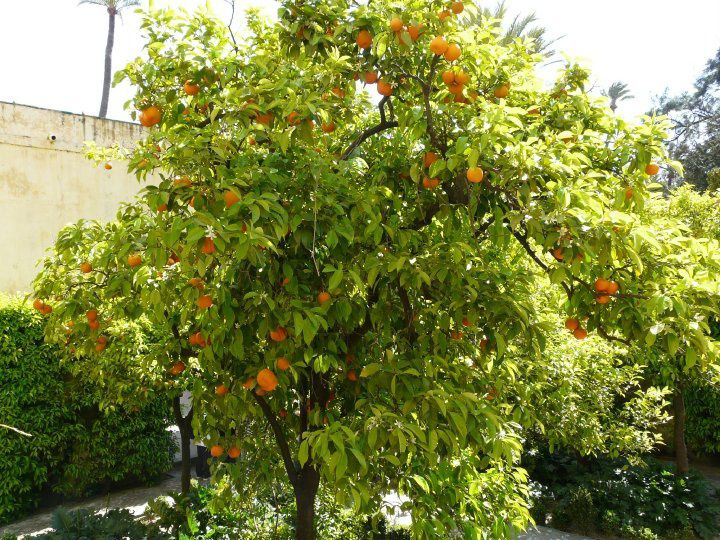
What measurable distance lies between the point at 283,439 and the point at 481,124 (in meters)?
2.18

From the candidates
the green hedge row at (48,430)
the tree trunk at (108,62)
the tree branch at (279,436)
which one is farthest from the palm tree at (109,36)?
the tree branch at (279,436)

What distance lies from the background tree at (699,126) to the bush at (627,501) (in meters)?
16.7

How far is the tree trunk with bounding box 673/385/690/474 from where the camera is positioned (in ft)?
22.4

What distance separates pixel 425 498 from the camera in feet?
10.2

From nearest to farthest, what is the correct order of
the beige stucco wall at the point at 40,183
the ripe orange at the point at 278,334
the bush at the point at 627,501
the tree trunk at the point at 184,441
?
the ripe orange at the point at 278,334, the tree trunk at the point at 184,441, the bush at the point at 627,501, the beige stucco wall at the point at 40,183

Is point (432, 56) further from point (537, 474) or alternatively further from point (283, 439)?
point (537, 474)

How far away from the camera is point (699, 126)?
22.1m

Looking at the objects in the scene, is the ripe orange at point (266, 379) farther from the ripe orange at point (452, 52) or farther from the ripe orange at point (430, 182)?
the ripe orange at point (452, 52)

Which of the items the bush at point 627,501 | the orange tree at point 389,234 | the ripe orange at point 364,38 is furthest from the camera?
the bush at point 627,501

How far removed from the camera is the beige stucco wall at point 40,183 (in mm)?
9375

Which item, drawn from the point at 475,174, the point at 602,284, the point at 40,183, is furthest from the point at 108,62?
the point at 602,284

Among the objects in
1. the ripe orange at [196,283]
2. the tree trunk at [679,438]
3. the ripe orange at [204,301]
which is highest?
the ripe orange at [196,283]

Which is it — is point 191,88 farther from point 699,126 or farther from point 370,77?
point 699,126

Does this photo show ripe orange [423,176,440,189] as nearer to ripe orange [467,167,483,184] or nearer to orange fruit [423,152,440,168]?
orange fruit [423,152,440,168]
